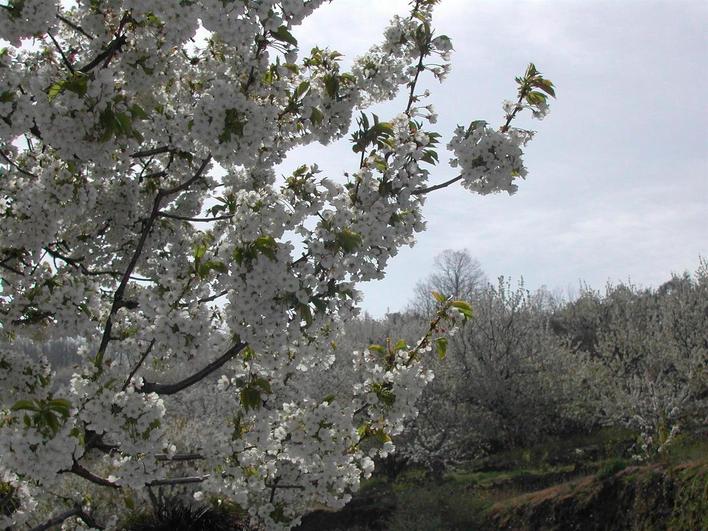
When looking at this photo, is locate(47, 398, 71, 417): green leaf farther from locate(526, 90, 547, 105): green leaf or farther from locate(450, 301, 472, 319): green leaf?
locate(526, 90, 547, 105): green leaf

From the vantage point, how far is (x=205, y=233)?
17.4 feet

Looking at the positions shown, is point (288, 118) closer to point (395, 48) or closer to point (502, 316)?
point (395, 48)

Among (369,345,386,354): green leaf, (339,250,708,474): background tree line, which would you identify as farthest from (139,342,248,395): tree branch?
(339,250,708,474): background tree line

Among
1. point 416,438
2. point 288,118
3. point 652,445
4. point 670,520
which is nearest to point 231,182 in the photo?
point 288,118

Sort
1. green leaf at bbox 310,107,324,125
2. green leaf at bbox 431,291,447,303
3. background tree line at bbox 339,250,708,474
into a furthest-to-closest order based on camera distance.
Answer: background tree line at bbox 339,250,708,474
green leaf at bbox 431,291,447,303
green leaf at bbox 310,107,324,125

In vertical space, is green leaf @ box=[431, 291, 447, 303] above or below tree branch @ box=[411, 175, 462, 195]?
below

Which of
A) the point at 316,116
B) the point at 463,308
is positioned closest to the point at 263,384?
the point at 463,308

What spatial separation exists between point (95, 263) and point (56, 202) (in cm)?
110

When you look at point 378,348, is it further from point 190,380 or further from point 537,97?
point 537,97

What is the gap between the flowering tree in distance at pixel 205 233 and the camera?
11.8 feet

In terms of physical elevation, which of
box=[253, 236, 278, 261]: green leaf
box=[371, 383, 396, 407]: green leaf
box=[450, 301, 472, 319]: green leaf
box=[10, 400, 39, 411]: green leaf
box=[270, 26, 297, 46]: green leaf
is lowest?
box=[371, 383, 396, 407]: green leaf

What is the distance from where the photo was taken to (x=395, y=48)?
191 inches

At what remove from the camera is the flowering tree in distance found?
3.60 metres

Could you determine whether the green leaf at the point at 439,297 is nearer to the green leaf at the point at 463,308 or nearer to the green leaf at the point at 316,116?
the green leaf at the point at 463,308
